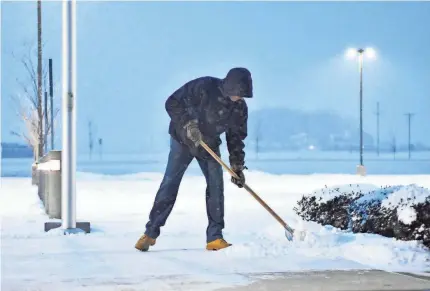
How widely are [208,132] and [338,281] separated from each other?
2.14 m

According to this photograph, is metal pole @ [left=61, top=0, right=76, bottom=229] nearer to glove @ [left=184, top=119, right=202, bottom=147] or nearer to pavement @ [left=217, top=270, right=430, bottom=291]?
glove @ [left=184, top=119, right=202, bottom=147]

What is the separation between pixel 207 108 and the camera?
6.87 metres

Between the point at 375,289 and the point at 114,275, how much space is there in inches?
76.3

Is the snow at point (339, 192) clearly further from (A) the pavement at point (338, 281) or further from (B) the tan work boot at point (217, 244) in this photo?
(A) the pavement at point (338, 281)

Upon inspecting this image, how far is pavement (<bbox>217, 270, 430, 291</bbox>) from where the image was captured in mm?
5129

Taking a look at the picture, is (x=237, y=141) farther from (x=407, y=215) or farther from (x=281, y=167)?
(x=281, y=167)

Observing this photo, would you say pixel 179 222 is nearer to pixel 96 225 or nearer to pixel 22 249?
pixel 96 225

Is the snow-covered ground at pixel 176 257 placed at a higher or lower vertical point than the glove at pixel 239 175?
lower

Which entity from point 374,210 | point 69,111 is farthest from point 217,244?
point 69,111

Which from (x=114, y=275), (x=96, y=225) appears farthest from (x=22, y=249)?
(x=96, y=225)

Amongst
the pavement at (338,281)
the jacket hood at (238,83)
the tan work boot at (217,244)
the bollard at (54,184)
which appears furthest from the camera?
the bollard at (54,184)

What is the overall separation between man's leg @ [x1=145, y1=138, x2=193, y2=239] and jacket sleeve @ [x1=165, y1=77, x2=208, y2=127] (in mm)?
343

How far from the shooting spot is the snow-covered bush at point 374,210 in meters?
6.87

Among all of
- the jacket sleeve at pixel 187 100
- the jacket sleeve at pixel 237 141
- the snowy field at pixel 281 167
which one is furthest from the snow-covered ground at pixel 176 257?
the snowy field at pixel 281 167
